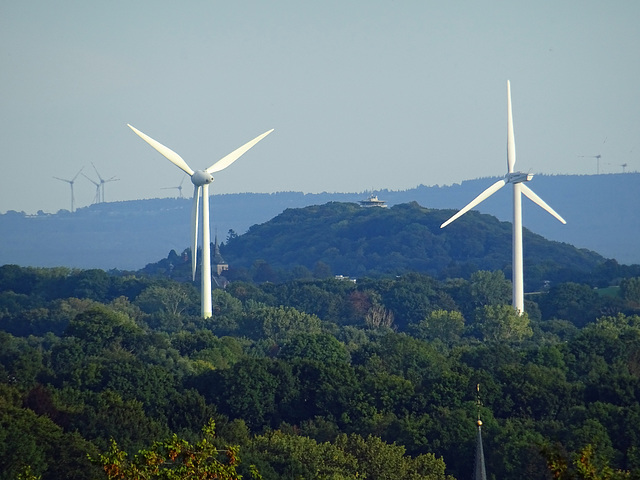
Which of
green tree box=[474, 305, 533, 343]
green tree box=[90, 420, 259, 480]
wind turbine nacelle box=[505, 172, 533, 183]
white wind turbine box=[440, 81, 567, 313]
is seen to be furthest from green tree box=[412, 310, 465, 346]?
green tree box=[90, 420, 259, 480]

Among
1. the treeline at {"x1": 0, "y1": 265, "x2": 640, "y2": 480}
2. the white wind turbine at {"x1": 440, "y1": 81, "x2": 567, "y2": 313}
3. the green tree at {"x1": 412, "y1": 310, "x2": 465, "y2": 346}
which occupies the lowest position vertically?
the green tree at {"x1": 412, "y1": 310, "x2": 465, "y2": 346}

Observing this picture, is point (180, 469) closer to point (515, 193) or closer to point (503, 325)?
point (515, 193)

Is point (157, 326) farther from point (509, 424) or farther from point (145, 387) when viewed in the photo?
point (509, 424)

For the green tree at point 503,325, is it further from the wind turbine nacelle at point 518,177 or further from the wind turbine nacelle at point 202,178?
the wind turbine nacelle at point 202,178

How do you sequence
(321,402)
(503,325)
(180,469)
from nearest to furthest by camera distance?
1. (180,469)
2. (321,402)
3. (503,325)

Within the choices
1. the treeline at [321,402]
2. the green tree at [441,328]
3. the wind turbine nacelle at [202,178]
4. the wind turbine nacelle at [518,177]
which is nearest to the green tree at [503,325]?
the green tree at [441,328]

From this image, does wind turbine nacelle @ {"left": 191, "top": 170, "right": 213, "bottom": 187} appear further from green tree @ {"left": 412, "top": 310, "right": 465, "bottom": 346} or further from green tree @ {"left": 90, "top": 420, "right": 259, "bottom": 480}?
green tree @ {"left": 90, "top": 420, "right": 259, "bottom": 480}

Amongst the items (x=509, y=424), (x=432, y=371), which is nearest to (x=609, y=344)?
(x=432, y=371)

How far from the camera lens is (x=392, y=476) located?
248ft

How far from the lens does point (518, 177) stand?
146 metres

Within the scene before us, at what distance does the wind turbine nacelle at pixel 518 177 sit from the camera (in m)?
144

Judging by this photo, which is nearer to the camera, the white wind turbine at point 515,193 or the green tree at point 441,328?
the white wind turbine at point 515,193

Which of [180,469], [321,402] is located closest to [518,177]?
[321,402]

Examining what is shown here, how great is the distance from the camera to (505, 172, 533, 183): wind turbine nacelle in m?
144
